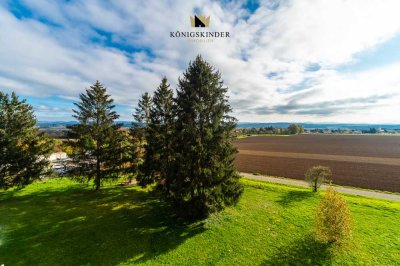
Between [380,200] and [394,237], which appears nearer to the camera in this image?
[394,237]

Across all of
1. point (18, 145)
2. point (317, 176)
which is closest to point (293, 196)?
point (317, 176)

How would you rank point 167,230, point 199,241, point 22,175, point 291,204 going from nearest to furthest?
point 199,241 < point 167,230 < point 291,204 < point 22,175

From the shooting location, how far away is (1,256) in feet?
41.1

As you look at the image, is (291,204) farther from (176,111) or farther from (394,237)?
(176,111)

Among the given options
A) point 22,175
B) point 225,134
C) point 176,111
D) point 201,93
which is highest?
point 201,93

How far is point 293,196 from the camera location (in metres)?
24.5

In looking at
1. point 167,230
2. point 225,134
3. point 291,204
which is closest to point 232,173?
point 225,134

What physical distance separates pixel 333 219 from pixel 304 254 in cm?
315

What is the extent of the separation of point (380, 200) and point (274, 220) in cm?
1605

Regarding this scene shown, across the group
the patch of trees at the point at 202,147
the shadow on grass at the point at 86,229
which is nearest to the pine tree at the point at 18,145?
the shadow on grass at the point at 86,229

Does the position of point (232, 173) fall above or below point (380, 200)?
above

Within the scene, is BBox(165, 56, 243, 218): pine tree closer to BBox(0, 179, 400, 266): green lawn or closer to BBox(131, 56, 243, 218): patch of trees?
BBox(131, 56, 243, 218): patch of trees

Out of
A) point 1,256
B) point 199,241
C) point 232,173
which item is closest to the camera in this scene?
point 1,256

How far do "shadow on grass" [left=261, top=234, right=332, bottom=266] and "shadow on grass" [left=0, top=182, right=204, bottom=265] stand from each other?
6.16 m
